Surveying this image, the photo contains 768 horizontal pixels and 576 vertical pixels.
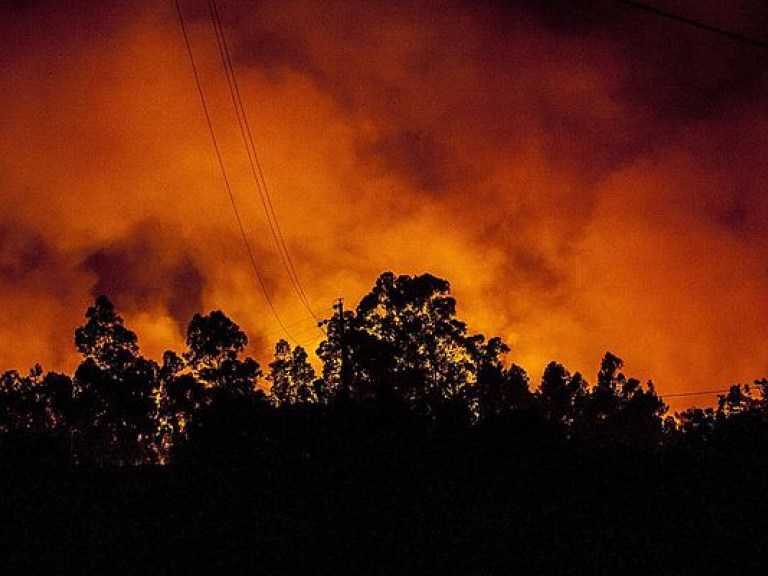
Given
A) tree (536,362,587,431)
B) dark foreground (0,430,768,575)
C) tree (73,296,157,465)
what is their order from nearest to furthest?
1. dark foreground (0,430,768,575)
2. tree (73,296,157,465)
3. tree (536,362,587,431)

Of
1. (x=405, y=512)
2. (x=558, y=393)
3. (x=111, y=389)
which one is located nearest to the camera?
(x=405, y=512)

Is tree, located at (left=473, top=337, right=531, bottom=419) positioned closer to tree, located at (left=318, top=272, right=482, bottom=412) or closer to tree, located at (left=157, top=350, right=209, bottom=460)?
tree, located at (left=318, top=272, right=482, bottom=412)


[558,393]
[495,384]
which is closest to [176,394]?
[495,384]

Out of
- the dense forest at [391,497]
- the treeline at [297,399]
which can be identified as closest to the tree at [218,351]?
the treeline at [297,399]

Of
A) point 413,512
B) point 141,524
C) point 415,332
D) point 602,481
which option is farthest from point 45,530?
point 415,332

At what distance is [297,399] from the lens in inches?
1566

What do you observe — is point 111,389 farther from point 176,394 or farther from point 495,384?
point 495,384

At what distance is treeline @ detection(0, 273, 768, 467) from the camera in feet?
64.7

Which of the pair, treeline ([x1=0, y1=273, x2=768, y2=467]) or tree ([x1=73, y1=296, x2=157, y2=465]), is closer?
treeline ([x1=0, y1=273, x2=768, y2=467])

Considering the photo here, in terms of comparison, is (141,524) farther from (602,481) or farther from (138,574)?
Result: (602,481)

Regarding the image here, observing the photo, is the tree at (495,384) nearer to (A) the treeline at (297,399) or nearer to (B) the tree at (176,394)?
(A) the treeline at (297,399)

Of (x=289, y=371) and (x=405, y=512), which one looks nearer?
(x=405, y=512)

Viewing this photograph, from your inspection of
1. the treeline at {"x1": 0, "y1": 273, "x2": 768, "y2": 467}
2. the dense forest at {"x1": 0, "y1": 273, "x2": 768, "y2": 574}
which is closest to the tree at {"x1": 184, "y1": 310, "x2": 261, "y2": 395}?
the treeline at {"x1": 0, "y1": 273, "x2": 768, "y2": 467}

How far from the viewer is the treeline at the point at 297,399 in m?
19.7
